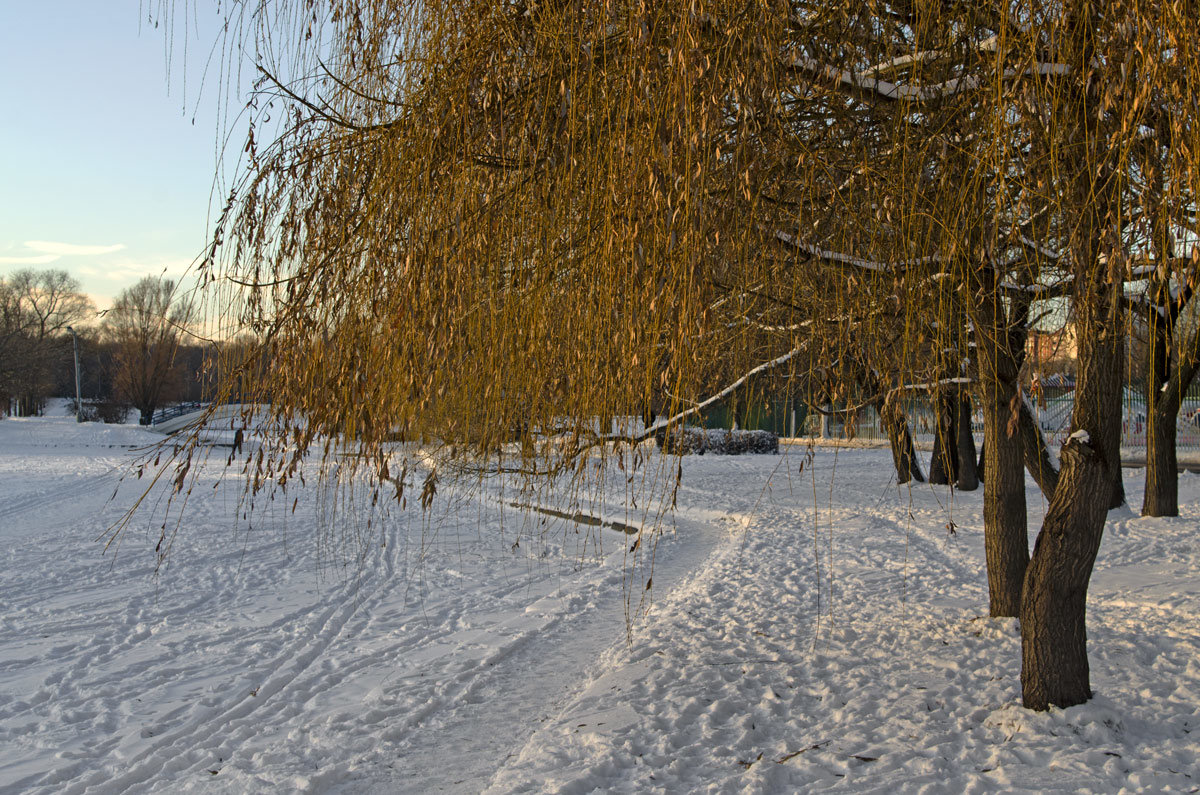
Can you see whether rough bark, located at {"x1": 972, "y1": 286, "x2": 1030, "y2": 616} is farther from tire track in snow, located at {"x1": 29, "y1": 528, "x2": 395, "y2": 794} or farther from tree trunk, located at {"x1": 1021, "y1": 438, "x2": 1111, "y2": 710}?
tire track in snow, located at {"x1": 29, "y1": 528, "x2": 395, "y2": 794}

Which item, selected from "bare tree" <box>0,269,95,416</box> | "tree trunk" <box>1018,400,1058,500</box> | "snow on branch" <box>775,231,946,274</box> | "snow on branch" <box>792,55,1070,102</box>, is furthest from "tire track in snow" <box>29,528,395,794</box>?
"bare tree" <box>0,269,95,416</box>

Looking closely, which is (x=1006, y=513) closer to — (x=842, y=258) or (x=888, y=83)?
(x=842, y=258)

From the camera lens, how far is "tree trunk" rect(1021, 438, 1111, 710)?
3.77 metres

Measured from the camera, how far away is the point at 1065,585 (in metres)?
3.85

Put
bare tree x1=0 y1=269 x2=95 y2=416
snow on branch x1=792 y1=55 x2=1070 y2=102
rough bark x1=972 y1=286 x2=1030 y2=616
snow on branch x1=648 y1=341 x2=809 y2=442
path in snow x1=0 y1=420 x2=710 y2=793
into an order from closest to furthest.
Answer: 1. snow on branch x1=792 y1=55 x2=1070 y2=102
2. snow on branch x1=648 y1=341 x2=809 y2=442
3. path in snow x1=0 y1=420 x2=710 y2=793
4. rough bark x1=972 y1=286 x2=1030 y2=616
5. bare tree x1=0 y1=269 x2=95 y2=416

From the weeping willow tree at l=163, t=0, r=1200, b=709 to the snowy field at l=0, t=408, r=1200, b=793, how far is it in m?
0.64

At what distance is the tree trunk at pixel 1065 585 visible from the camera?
3770mm

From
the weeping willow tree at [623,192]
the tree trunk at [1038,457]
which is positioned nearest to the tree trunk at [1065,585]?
the weeping willow tree at [623,192]

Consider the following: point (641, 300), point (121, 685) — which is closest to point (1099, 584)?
point (641, 300)

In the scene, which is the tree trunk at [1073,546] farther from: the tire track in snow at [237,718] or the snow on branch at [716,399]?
the tire track in snow at [237,718]

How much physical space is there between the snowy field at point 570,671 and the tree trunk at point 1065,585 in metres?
0.15

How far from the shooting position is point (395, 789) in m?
3.77

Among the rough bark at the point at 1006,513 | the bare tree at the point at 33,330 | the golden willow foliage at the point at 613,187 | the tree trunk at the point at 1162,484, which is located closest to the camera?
the golden willow foliage at the point at 613,187

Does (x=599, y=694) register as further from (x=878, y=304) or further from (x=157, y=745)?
(x=878, y=304)
